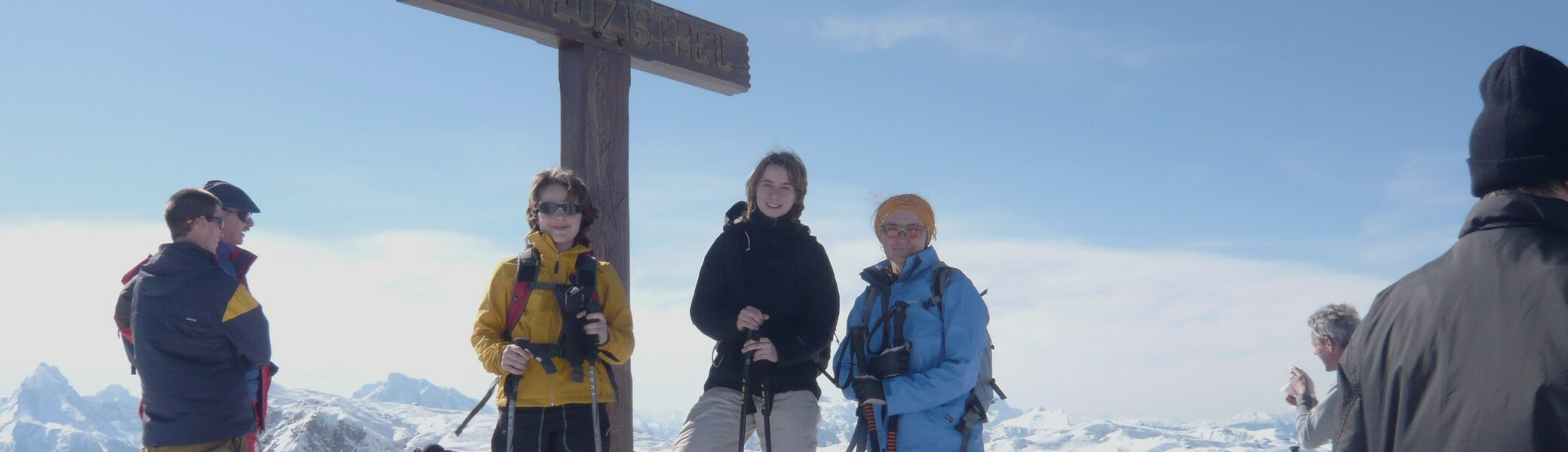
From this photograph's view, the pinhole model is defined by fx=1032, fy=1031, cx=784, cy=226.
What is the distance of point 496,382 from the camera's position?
478 centimetres

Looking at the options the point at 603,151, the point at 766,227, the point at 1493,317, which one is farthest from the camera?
the point at 603,151

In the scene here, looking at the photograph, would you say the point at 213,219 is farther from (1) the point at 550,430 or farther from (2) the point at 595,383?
(2) the point at 595,383

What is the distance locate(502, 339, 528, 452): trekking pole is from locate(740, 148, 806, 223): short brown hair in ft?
4.39

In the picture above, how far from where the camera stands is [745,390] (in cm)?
473

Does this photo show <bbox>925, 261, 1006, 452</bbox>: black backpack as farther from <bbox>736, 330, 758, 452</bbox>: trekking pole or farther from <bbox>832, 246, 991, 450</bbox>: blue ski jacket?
Result: <bbox>736, 330, 758, 452</bbox>: trekking pole

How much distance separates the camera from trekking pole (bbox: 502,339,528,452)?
14.9 ft

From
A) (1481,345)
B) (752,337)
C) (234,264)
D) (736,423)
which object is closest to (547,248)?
(752,337)

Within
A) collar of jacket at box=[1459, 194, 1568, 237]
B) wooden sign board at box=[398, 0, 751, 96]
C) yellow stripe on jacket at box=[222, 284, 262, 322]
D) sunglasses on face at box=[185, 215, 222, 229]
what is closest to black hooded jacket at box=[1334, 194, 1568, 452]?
collar of jacket at box=[1459, 194, 1568, 237]

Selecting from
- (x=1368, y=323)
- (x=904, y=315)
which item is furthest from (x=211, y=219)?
(x=1368, y=323)

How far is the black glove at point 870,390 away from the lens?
15.1 ft

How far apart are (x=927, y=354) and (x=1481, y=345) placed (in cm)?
287

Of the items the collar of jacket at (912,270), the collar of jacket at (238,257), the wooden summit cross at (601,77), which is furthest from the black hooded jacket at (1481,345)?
the collar of jacket at (238,257)

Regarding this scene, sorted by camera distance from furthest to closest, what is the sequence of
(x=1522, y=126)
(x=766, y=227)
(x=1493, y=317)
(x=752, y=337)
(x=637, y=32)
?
(x=637, y=32)
(x=766, y=227)
(x=752, y=337)
(x=1522, y=126)
(x=1493, y=317)

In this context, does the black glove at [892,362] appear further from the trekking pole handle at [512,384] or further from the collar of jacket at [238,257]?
the collar of jacket at [238,257]
